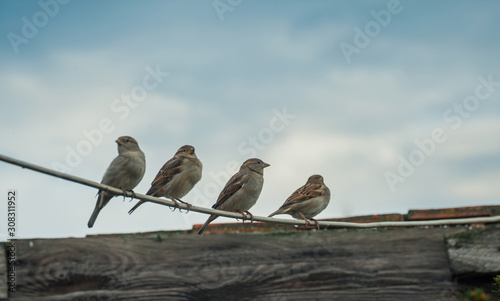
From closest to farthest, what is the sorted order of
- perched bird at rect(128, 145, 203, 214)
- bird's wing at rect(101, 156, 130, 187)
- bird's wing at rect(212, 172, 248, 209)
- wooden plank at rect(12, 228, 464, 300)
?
wooden plank at rect(12, 228, 464, 300) → bird's wing at rect(101, 156, 130, 187) → perched bird at rect(128, 145, 203, 214) → bird's wing at rect(212, 172, 248, 209)

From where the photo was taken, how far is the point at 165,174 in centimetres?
800

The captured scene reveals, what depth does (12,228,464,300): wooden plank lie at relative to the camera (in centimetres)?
290

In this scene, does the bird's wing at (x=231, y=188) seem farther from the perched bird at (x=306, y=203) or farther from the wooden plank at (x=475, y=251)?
the wooden plank at (x=475, y=251)

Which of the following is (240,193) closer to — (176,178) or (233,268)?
(176,178)

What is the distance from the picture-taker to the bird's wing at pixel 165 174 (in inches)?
313

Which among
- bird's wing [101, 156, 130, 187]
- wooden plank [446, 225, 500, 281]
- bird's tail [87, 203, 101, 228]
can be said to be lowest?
wooden plank [446, 225, 500, 281]

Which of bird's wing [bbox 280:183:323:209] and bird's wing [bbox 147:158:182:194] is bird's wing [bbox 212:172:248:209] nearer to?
bird's wing [bbox 147:158:182:194]

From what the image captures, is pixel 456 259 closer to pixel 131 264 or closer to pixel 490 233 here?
pixel 490 233

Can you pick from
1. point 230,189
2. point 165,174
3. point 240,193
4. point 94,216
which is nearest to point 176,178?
point 165,174

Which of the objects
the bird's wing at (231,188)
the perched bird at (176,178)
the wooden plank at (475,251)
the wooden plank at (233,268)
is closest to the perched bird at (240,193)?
the bird's wing at (231,188)

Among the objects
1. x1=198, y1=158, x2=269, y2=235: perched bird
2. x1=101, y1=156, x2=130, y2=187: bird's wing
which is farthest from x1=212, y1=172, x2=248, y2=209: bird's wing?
x1=101, y1=156, x2=130, y2=187: bird's wing

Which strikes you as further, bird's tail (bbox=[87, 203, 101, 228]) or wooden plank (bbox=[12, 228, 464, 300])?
bird's tail (bbox=[87, 203, 101, 228])

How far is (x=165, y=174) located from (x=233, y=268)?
516 cm

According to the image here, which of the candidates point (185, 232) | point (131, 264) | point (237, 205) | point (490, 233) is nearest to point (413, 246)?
point (490, 233)
